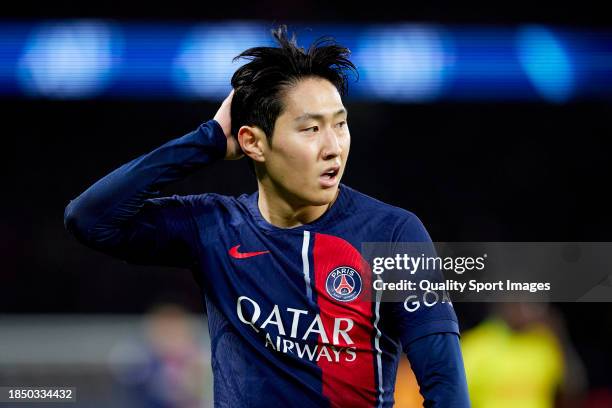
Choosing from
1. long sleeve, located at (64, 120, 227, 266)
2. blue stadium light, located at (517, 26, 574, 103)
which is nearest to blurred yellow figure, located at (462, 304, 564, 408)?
blue stadium light, located at (517, 26, 574, 103)

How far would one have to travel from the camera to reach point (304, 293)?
2.63m

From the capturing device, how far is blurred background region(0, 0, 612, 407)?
848 cm

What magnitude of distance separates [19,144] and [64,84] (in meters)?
1.54

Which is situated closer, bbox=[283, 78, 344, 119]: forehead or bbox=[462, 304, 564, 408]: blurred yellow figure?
bbox=[283, 78, 344, 119]: forehead

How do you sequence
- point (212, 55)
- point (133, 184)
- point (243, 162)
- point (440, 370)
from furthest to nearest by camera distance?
1. point (243, 162)
2. point (212, 55)
3. point (133, 184)
4. point (440, 370)

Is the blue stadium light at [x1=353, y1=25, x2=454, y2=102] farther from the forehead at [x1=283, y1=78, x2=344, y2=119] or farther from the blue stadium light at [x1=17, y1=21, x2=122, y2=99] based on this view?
the forehead at [x1=283, y1=78, x2=344, y2=119]

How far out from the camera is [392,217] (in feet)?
8.57

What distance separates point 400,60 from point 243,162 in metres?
2.06

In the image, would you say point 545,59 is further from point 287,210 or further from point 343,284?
point 343,284

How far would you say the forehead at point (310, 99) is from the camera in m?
2.67

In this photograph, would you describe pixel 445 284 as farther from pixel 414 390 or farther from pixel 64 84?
pixel 64 84

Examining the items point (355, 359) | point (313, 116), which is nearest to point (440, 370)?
point (355, 359)

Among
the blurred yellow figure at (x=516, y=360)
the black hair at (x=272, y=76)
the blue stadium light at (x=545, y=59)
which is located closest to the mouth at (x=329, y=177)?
the black hair at (x=272, y=76)

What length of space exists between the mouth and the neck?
0.34ft
